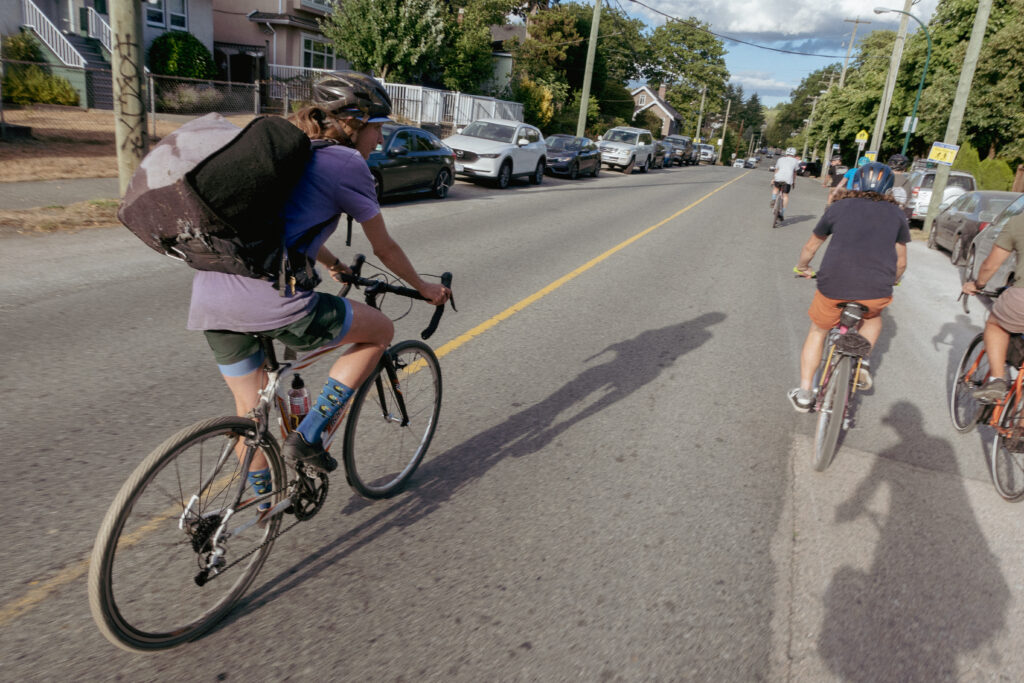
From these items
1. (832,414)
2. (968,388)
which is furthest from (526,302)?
(968,388)

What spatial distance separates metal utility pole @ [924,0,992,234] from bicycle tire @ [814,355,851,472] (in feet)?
51.7

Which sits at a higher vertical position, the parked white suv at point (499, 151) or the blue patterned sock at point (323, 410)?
the parked white suv at point (499, 151)

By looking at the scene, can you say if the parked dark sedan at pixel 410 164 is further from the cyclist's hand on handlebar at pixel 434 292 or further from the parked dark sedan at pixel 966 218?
the parked dark sedan at pixel 966 218

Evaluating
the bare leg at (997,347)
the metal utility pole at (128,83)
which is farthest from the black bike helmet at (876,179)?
the metal utility pole at (128,83)

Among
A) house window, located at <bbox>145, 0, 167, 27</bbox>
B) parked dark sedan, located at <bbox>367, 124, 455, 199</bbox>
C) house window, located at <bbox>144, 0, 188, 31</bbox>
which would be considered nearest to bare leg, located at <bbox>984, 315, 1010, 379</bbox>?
parked dark sedan, located at <bbox>367, 124, 455, 199</bbox>

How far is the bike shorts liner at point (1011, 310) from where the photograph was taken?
14.3 ft

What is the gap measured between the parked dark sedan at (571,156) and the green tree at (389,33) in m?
6.83

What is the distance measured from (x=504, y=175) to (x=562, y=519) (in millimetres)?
17135

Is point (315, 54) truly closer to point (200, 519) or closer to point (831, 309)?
point (831, 309)

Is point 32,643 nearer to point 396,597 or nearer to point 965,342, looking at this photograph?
point 396,597

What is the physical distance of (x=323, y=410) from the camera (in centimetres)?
285

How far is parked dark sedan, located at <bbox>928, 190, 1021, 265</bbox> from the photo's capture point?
13.2 metres

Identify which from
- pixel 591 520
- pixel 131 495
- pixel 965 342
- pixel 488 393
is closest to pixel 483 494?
pixel 591 520

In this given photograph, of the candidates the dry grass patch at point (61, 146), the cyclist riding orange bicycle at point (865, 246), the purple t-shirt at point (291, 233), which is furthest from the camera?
the dry grass patch at point (61, 146)
